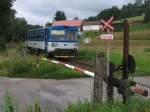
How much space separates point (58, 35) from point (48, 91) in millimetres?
21215

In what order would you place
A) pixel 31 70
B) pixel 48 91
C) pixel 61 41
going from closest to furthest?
pixel 48 91, pixel 31 70, pixel 61 41

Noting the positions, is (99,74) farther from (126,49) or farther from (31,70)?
(31,70)

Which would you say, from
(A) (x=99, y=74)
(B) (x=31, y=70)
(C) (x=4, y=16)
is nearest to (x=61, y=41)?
(B) (x=31, y=70)

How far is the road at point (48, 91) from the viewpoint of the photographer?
1370 cm

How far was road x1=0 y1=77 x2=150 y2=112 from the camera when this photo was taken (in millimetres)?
13695

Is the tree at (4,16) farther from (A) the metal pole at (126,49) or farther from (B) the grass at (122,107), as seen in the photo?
(B) the grass at (122,107)

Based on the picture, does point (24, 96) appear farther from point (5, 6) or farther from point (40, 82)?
point (5, 6)

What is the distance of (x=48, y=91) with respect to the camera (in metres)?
16.6

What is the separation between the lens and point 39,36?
42.4 metres

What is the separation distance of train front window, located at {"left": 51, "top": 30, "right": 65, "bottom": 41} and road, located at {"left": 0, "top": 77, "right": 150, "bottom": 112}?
1629 centimetres

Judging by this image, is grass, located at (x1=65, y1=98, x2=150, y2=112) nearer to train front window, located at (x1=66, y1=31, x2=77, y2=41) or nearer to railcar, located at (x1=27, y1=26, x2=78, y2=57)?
railcar, located at (x1=27, y1=26, x2=78, y2=57)

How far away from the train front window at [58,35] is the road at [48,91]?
53.4 feet

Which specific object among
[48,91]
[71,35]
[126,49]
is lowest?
[48,91]

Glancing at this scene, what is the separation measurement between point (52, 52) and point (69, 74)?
14205 millimetres
